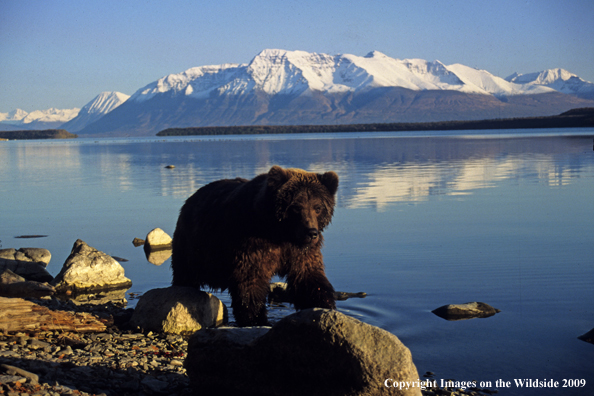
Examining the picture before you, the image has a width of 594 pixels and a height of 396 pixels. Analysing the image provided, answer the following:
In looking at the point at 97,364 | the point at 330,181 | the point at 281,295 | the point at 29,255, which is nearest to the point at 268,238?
the point at 330,181

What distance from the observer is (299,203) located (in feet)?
23.5

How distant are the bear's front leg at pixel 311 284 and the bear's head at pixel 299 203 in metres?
0.48

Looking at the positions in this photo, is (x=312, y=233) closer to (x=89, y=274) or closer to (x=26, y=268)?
(x=89, y=274)

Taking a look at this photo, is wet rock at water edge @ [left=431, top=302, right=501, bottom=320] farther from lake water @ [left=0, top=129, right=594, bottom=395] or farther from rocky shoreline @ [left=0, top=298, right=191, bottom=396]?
rocky shoreline @ [left=0, top=298, right=191, bottom=396]

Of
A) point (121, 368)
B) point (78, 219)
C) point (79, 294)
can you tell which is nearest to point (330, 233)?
point (79, 294)

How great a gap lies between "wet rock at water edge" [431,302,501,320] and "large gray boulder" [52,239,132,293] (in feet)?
21.2

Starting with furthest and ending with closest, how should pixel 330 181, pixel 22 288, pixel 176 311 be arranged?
pixel 22 288
pixel 176 311
pixel 330 181

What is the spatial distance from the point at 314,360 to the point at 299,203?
202cm

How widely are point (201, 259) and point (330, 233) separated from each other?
956cm

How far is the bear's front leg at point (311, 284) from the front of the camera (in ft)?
25.2

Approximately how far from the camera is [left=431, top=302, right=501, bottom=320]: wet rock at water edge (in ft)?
32.3

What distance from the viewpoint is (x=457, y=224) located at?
59.6 ft

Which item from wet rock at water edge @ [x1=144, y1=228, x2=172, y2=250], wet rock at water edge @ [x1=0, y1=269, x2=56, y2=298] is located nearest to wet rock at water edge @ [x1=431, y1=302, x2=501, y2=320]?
wet rock at water edge @ [x1=0, y1=269, x2=56, y2=298]

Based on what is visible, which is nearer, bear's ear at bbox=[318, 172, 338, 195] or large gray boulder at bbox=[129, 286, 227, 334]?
bear's ear at bbox=[318, 172, 338, 195]
